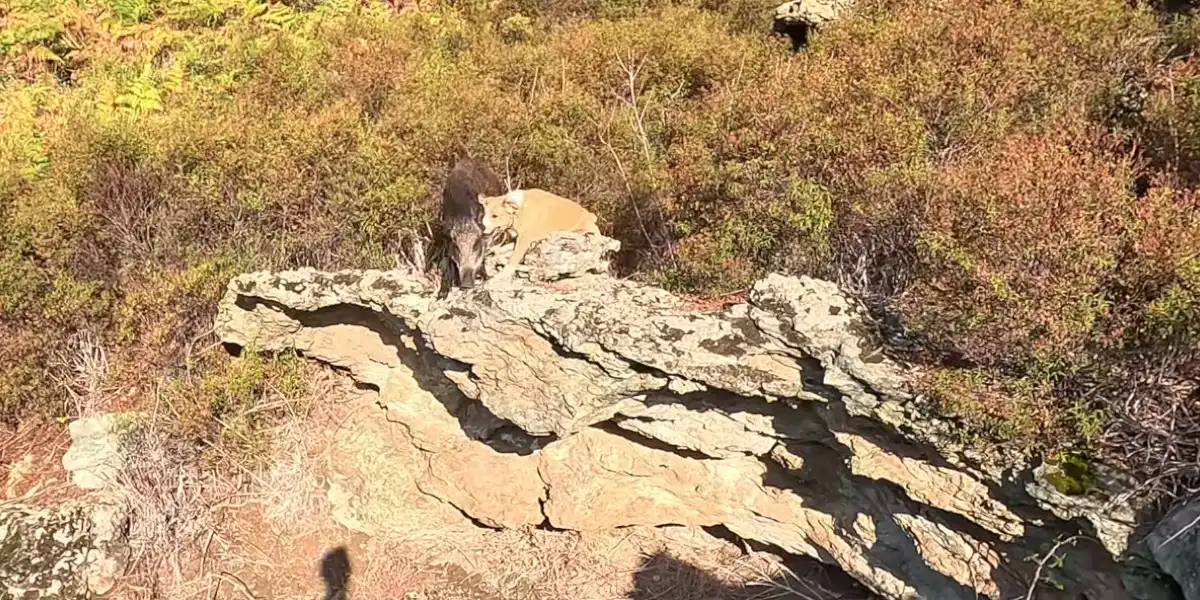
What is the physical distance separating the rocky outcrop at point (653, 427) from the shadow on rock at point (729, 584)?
10.4 inches

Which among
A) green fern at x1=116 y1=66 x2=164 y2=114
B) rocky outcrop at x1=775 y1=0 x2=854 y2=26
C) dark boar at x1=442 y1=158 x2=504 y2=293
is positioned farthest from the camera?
rocky outcrop at x1=775 y1=0 x2=854 y2=26

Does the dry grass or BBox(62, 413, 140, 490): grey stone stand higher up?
the dry grass

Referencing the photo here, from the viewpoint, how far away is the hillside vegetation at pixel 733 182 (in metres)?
3.86

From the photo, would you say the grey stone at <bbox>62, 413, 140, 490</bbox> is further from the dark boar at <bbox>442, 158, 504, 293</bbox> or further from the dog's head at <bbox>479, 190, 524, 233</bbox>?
the dog's head at <bbox>479, 190, 524, 233</bbox>

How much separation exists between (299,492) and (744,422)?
360 cm

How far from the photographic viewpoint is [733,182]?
614 cm

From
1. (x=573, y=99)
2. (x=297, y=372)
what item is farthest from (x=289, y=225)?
(x=573, y=99)

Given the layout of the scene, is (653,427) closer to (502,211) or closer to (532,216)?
(532,216)

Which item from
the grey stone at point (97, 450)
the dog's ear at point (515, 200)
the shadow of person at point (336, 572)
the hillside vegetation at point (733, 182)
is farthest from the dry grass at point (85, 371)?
the dog's ear at point (515, 200)

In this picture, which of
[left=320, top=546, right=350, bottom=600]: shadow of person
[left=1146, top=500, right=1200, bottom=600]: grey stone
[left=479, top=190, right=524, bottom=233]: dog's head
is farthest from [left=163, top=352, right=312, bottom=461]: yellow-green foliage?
[left=1146, top=500, right=1200, bottom=600]: grey stone

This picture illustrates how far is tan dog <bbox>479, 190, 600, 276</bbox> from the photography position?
600 centimetres

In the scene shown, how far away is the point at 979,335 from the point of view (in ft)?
13.2

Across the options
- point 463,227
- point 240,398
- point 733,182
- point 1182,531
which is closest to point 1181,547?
point 1182,531

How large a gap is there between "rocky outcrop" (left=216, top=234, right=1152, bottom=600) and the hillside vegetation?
380 mm
